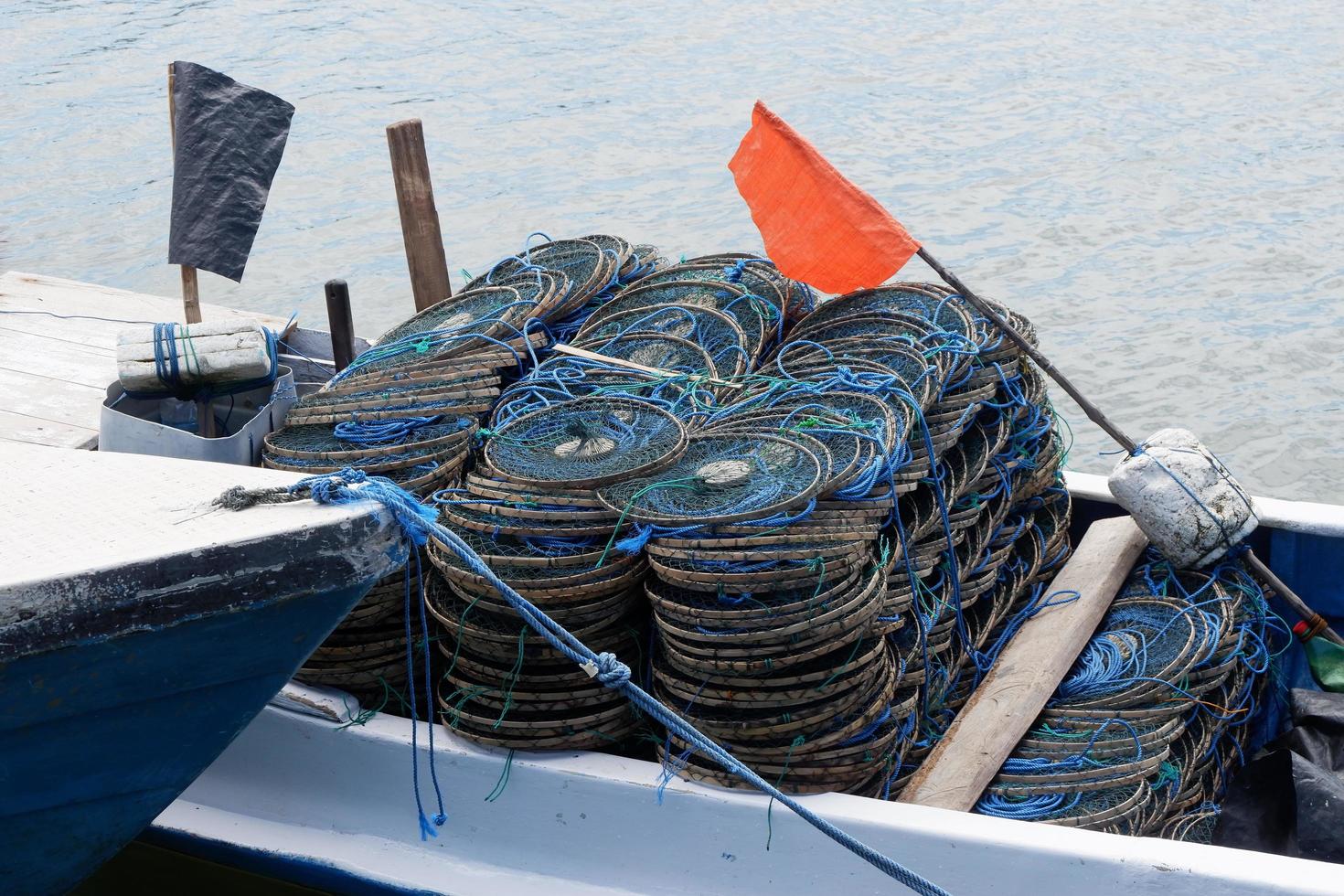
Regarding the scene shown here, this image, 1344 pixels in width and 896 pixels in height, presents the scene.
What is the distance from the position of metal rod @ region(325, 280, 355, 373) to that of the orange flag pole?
163 cm

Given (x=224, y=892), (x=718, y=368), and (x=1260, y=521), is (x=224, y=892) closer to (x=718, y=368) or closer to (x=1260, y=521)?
(x=718, y=368)

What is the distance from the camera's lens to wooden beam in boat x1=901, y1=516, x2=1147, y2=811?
12.3 ft

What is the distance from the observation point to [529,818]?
3734mm

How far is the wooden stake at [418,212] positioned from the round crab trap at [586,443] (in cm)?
196

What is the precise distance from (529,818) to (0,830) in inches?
Answer: 53.2

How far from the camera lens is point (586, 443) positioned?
390 centimetres

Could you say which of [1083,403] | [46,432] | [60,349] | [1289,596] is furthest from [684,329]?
[60,349]

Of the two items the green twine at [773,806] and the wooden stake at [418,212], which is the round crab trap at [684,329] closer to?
the wooden stake at [418,212]

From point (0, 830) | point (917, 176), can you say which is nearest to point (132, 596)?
point (0, 830)

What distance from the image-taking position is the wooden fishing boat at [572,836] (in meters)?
3.29

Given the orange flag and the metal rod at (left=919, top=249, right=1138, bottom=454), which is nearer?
the metal rod at (left=919, top=249, right=1138, bottom=454)

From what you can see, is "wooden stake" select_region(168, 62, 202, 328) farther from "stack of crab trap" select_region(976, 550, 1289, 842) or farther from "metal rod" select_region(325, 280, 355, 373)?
"stack of crab trap" select_region(976, 550, 1289, 842)

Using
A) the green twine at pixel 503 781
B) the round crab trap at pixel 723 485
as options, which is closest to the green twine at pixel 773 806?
the round crab trap at pixel 723 485

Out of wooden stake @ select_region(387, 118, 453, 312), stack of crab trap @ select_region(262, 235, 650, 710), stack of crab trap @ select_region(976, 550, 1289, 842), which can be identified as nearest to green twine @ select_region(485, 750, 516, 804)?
stack of crab trap @ select_region(262, 235, 650, 710)
